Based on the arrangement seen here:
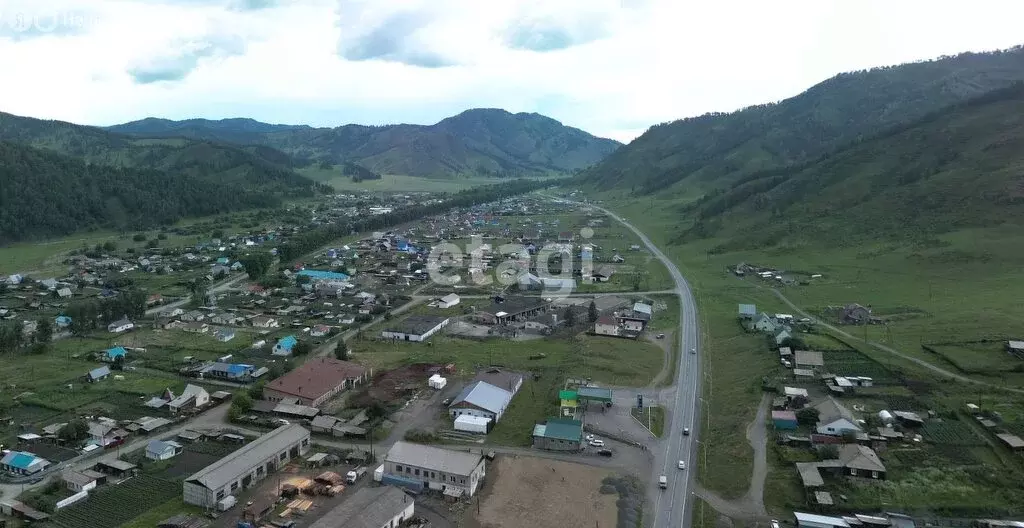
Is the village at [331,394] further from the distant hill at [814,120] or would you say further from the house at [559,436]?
the distant hill at [814,120]

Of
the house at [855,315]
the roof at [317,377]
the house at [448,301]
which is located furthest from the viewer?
the house at [448,301]

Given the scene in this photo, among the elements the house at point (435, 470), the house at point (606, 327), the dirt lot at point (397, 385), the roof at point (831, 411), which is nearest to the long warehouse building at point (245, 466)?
the house at point (435, 470)

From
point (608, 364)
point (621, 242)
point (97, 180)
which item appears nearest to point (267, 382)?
point (608, 364)

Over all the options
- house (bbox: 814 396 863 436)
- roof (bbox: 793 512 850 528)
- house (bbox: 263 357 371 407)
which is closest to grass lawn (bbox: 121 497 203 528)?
house (bbox: 263 357 371 407)

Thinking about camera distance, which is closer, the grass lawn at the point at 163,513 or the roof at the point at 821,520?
the roof at the point at 821,520

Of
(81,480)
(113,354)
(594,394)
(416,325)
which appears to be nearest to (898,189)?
(594,394)

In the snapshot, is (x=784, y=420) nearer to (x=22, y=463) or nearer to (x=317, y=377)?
(x=317, y=377)
